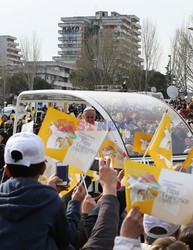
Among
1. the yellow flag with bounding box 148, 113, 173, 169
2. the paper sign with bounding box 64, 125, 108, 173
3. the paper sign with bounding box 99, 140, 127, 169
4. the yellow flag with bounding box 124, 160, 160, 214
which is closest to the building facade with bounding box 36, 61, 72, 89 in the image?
the paper sign with bounding box 99, 140, 127, 169

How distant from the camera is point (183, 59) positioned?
44.7 meters

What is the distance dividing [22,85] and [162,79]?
19314 millimetres

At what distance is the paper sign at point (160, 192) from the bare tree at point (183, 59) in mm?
40311

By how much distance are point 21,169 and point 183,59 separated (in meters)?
43.1

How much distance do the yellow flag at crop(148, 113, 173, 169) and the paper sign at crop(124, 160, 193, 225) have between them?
5.03ft

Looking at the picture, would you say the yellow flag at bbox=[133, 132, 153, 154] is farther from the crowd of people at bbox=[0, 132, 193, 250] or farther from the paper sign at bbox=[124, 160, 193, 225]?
the paper sign at bbox=[124, 160, 193, 225]

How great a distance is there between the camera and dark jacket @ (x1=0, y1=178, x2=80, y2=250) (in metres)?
2.47

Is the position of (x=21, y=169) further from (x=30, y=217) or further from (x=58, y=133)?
(x=58, y=133)

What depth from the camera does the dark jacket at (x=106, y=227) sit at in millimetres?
2498

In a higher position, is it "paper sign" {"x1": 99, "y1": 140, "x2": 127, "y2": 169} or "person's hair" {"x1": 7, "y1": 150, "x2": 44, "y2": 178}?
"person's hair" {"x1": 7, "y1": 150, "x2": 44, "y2": 178}

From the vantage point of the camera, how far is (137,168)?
8.17 feet

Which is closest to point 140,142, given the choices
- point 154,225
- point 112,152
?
point 112,152

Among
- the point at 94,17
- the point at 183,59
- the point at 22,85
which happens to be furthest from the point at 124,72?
the point at 94,17

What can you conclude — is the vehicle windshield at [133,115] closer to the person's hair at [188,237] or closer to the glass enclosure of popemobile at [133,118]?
the glass enclosure of popemobile at [133,118]
